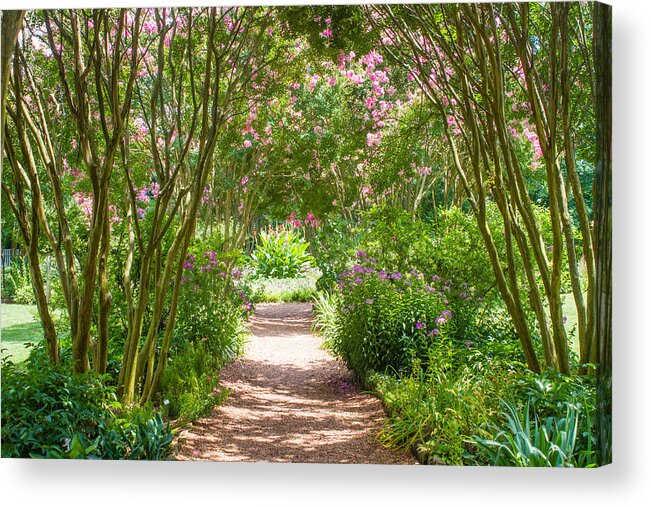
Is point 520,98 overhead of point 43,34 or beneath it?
beneath

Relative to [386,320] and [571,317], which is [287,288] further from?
[571,317]

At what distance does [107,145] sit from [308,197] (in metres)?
2.16

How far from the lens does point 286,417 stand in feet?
11.8

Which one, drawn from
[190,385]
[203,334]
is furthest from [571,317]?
[203,334]

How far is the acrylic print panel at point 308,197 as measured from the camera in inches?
123

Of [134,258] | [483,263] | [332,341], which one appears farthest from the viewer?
[332,341]

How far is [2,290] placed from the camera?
3299 millimetres

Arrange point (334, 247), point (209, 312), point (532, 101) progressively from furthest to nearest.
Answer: point (334, 247), point (209, 312), point (532, 101)

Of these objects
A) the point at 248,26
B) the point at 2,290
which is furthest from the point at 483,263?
the point at 2,290

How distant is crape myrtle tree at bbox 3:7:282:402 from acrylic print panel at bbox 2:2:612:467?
0.06 feet

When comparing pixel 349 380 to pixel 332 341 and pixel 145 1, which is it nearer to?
pixel 332 341

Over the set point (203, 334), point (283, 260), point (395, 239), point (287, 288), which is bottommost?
point (203, 334)

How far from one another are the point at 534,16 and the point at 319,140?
5.80 feet

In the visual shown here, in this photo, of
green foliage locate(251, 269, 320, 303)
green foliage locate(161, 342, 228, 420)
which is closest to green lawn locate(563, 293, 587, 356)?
green foliage locate(161, 342, 228, 420)
